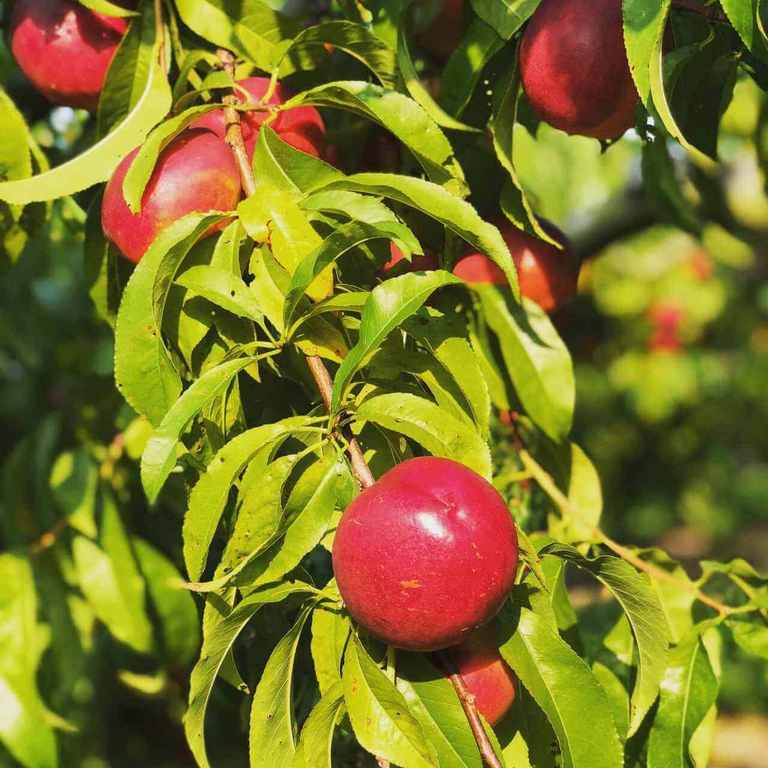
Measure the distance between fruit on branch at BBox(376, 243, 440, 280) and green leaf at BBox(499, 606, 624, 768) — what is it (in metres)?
0.36

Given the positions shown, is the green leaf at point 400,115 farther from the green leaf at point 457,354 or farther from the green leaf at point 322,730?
the green leaf at point 322,730

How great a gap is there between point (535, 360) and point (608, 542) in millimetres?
235

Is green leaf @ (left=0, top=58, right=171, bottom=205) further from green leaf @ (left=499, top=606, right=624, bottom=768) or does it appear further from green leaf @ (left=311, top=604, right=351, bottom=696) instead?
green leaf @ (left=499, top=606, right=624, bottom=768)

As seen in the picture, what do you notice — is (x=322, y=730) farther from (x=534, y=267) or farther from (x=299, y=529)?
(x=534, y=267)

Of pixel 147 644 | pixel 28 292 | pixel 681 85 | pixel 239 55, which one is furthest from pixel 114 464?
pixel 681 85

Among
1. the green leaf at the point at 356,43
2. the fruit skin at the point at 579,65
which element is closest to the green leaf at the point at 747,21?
the fruit skin at the point at 579,65

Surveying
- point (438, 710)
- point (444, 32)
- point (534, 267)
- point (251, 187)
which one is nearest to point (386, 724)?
point (438, 710)

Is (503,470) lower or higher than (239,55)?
lower

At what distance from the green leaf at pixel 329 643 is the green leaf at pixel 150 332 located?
9.2 inches

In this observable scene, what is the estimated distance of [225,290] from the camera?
0.83 meters

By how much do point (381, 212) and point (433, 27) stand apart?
601mm

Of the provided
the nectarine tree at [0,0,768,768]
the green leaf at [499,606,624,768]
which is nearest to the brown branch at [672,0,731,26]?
the nectarine tree at [0,0,768,768]

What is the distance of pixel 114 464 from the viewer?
62.9 inches

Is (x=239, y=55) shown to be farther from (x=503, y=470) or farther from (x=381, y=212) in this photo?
(x=503, y=470)
